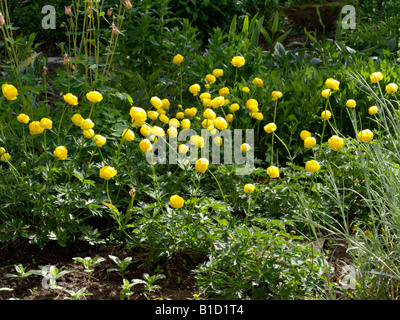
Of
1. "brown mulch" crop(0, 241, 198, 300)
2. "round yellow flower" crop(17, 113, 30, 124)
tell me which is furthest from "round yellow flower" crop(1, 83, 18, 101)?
"brown mulch" crop(0, 241, 198, 300)

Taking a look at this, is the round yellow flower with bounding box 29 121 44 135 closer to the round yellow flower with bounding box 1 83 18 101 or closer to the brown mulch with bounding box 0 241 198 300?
the round yellow flower with bounding box 1 83 18 101

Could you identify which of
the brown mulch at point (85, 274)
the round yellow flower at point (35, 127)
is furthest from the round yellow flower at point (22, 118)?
the brown mulch at point (85, 274)

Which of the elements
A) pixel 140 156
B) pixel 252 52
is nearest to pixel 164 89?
pixel 252 52

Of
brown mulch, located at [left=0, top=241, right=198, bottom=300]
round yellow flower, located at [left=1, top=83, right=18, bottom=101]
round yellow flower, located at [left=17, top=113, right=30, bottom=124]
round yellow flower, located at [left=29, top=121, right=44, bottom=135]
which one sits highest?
round yellow flower, located at [left=1, top=83, right=18, bottom=101]

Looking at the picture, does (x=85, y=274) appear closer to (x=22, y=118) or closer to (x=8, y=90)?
(x=22, y=118)

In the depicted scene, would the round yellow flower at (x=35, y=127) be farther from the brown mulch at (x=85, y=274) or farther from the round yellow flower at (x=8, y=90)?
the brown mulch at (x=85, y=274)

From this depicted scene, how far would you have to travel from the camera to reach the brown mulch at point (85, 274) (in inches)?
92.6

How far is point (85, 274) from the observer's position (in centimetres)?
249

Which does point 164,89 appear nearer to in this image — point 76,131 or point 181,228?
point 76,131

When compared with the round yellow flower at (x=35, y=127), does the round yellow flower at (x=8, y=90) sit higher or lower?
higher

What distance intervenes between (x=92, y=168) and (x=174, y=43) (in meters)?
1.55

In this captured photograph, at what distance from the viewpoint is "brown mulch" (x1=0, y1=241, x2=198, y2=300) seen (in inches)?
92.6

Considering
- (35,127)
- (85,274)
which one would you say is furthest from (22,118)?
(85,274)

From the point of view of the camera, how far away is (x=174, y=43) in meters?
3.91
